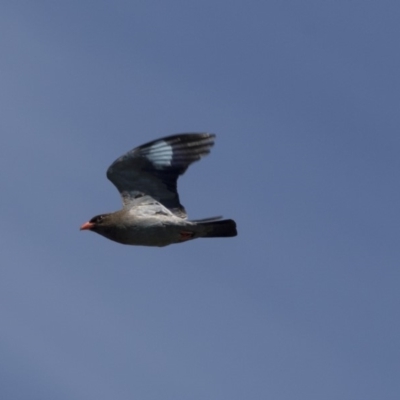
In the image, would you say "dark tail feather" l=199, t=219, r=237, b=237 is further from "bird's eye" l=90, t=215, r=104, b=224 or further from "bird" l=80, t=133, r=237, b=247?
"bird's eye" l=90, t=215, r=104, b=224

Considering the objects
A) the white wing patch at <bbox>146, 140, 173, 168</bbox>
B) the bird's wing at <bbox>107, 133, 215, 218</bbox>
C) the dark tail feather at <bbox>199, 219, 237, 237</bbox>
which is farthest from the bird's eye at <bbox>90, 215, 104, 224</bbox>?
the dark tail feather at <bbox>199, 219, 237, 237</bbox>

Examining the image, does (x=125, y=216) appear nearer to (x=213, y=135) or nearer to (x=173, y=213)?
(x=173, y=213)

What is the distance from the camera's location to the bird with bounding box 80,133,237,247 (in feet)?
68.9

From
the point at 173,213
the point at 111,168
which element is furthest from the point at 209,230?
the point at 111,168

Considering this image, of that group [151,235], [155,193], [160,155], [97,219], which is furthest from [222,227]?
[97,219]

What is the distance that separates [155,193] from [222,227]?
66.9 inches

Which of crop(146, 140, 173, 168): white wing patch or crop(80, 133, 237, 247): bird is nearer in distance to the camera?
crop(80, 133, 237, 247): bird

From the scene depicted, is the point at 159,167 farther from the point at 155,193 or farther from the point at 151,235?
the point at 151,235

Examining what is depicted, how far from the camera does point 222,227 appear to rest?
21172 millimetres

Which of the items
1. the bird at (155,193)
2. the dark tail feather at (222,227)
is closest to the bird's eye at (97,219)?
the bird at (155,193)

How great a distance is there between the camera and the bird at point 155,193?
68.9ft

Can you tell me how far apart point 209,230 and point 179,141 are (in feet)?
6.30

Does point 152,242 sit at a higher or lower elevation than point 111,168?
lower

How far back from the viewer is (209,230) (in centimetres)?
2123
